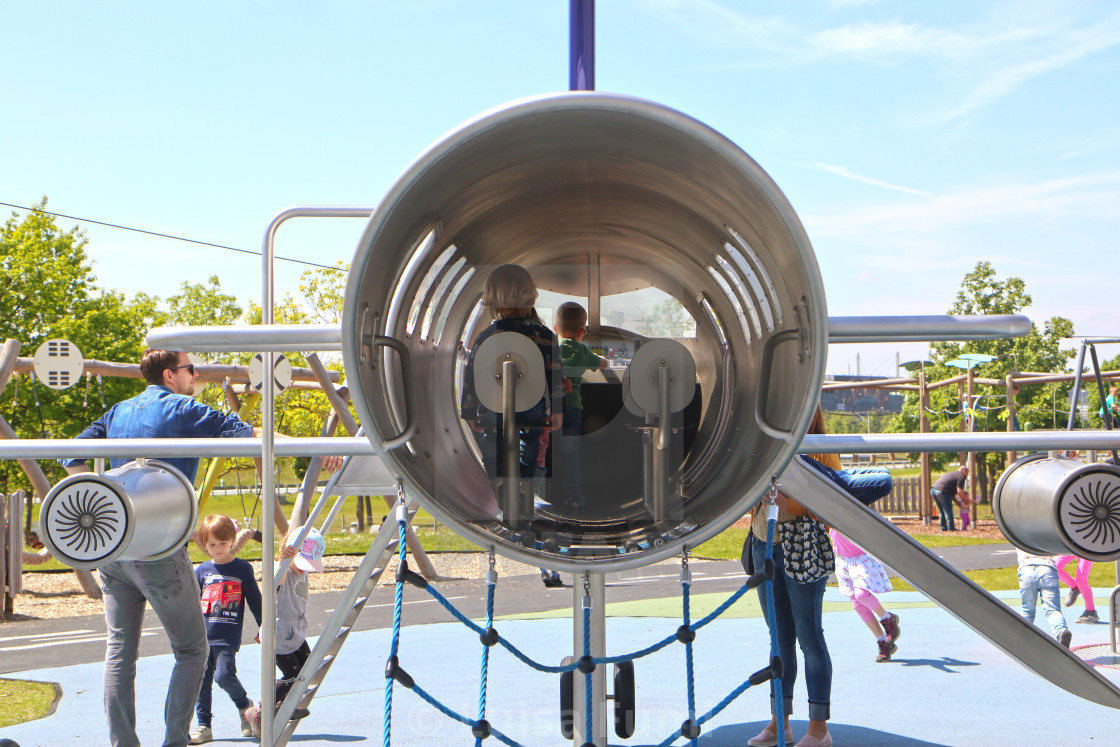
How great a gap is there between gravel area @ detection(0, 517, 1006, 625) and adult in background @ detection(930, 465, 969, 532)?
1.23 metres

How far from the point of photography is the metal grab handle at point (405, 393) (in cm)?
243

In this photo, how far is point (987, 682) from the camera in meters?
6.76

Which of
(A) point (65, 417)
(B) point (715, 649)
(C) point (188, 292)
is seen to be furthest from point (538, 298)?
(C) point (188, 292)

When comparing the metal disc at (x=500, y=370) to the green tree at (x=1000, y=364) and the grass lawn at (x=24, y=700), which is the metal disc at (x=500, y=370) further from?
the green tree at (x=1000, y=364)

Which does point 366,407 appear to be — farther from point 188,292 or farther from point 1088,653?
point 188,292

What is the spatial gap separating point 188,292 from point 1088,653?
5982 centimetres

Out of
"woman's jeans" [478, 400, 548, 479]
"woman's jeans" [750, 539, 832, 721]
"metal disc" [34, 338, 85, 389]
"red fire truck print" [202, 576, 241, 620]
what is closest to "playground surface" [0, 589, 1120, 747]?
"woman's jeans" [750, 539, 832, 721]

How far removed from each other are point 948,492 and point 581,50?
1982 centimetres

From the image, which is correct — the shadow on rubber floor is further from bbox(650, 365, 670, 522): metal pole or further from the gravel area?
the gravel area

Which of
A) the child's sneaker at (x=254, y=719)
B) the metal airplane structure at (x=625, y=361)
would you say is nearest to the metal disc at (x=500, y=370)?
the metal airplane structure at (x=625, y=361)

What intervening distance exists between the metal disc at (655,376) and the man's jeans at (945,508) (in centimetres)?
1977

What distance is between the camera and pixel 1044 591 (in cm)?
764

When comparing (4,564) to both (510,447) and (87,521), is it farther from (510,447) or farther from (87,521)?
(510,447)

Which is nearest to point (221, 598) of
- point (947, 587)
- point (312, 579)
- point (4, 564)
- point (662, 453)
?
point (662, 453)
